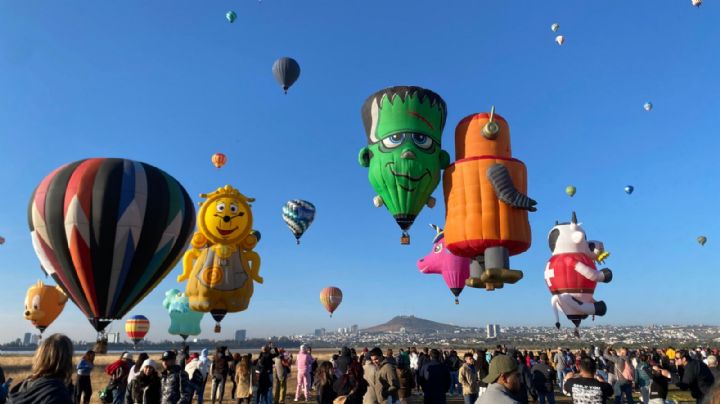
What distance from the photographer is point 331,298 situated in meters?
32.0

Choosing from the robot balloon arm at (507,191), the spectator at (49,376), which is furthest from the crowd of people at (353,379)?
the robot balloon arm at (507,191)

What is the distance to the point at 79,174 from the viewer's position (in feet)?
51.0

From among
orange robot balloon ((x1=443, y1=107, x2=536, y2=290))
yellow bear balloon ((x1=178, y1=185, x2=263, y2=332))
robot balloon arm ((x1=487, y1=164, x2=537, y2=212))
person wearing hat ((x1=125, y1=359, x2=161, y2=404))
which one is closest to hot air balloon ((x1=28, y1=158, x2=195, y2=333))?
yellow bear balloon ((x1=178, y1=185, x2=263, y2=332))

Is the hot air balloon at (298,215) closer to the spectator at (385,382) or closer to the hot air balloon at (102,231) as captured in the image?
the hot air balloon at (102,231)

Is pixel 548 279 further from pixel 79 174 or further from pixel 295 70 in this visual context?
pixel 79 174

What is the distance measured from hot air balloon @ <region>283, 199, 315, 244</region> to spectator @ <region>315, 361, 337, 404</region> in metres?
18.7

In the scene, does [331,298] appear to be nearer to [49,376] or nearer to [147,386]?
[147,386]

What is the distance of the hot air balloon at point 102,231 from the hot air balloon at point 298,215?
9.08 meters

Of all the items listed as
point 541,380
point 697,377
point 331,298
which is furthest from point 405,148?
point 331,298

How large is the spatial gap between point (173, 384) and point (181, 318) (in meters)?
24.9

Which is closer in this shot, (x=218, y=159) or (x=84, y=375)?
(x=84, y=375)

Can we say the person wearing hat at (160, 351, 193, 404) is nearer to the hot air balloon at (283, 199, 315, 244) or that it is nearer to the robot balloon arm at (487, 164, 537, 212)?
the robot balloon arm at (487, 164, 537, 212)

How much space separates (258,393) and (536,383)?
5.95m

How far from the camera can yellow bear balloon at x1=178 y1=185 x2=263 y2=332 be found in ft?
62.2
